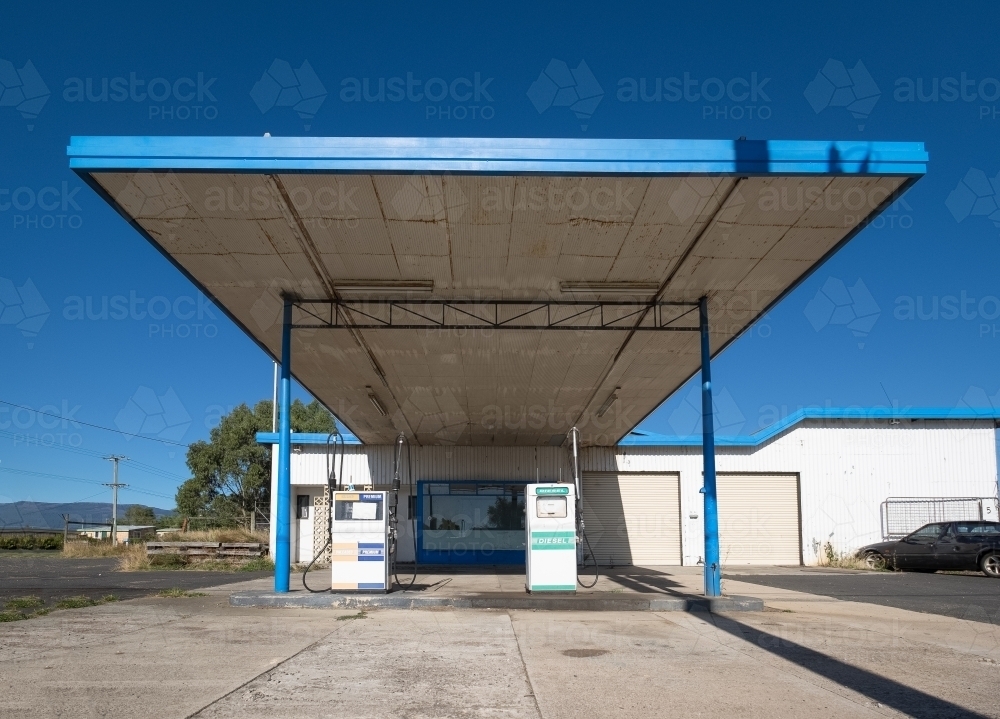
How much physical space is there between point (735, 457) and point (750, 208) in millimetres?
15572

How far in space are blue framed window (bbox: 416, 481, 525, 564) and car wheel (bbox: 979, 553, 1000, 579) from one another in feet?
37.7

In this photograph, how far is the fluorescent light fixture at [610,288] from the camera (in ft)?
41.3

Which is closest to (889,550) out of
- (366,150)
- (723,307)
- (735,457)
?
(735,457)

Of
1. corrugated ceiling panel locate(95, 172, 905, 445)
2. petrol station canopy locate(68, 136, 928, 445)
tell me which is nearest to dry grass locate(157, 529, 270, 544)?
petrol station canopy locate(68, 136, 928, 445)

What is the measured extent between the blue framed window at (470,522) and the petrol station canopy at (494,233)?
24.7 ft

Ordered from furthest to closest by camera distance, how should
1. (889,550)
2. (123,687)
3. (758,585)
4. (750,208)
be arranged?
(889,550)
(758,585)
(750,208)
(123,687)

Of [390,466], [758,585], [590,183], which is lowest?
[758,585]

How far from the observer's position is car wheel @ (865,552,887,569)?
2164 centimetres

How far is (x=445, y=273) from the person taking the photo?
12.1 meters

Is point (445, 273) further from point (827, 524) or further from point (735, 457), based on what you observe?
point (827, 524)

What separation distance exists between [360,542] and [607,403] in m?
9.73

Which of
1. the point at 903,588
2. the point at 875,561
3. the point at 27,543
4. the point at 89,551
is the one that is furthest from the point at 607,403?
the point at 27,543

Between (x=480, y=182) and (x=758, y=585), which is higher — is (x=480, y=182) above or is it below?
above

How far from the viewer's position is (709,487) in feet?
40.6
